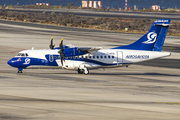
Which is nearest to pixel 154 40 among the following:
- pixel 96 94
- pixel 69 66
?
pixel 69 66

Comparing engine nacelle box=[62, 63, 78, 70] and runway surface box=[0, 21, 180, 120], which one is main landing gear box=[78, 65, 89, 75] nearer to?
engine nacelle box=[62, 63, 78, 70]

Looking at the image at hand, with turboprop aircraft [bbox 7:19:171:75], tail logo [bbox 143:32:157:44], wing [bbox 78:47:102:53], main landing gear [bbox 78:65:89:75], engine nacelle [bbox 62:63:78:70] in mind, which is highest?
tail logo [bbox 143:32:157:44]

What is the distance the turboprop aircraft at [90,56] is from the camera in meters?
35.2

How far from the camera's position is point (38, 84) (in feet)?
95.1

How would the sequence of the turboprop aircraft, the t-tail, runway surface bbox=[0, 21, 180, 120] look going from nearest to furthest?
runway surface bbox=[0, 21, 180, 120], the turboprop aircraft, the t-tail

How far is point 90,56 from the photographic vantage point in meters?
36.3

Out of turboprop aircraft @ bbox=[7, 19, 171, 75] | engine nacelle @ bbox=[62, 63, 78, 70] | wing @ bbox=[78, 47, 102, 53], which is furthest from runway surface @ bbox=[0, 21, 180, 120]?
wing @ bbox=[78, 47, 102, 53]

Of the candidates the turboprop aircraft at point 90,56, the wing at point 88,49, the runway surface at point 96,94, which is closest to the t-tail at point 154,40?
the turboprop aircraft at point 90,56

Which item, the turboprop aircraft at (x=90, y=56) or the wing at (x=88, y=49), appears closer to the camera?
the wing at (x=88, y=49)

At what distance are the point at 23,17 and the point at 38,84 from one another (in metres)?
95.0

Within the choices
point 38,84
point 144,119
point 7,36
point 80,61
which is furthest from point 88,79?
point 7,36

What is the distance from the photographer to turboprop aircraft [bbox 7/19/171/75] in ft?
116

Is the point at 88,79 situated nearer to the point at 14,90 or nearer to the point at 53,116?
the point at 14,90

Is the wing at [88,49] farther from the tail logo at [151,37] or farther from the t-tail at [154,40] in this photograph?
the tail logo at [151,37]
